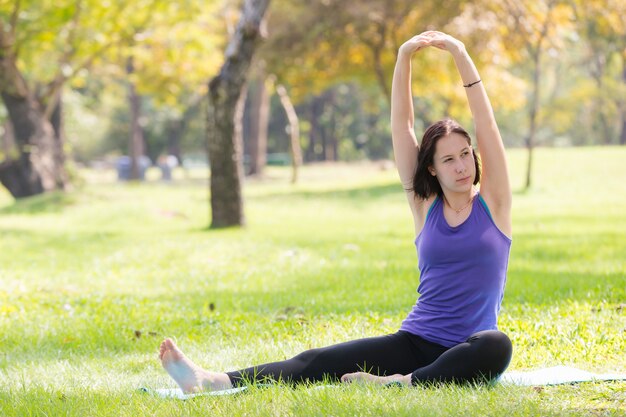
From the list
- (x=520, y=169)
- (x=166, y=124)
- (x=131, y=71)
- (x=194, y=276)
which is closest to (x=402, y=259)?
(x=194, y=276)

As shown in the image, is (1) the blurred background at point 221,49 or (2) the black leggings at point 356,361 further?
(1) the blurred background at point 221,49

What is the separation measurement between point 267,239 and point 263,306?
6253 mm

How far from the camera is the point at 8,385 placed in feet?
17.1

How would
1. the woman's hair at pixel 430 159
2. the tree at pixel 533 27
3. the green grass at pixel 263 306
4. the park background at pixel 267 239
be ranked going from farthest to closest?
the tree at pixel 533 27 → the park background at pixel 267 239 → the woman's hair at pixel 430 159 → the green grass at pixel 263 306

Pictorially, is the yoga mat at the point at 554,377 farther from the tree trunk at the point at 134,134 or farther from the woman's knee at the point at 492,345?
the tree trunk at the point at 134,134

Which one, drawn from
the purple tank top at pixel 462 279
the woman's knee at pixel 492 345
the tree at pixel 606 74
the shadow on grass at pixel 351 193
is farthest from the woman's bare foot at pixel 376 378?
the tree at pixel 606 74

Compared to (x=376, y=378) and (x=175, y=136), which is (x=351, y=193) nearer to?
(x=376, y=378)

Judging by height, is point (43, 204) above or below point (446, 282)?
below

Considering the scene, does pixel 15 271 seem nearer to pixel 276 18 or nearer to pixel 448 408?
pixel 448 408

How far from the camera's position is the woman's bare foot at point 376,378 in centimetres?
448

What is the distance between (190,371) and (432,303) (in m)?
1.31

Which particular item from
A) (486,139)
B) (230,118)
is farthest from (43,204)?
(486,139)

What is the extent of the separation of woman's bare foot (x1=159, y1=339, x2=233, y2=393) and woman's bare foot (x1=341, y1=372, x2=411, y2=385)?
→ 0.63m

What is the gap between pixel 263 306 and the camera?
8164 millimetres
